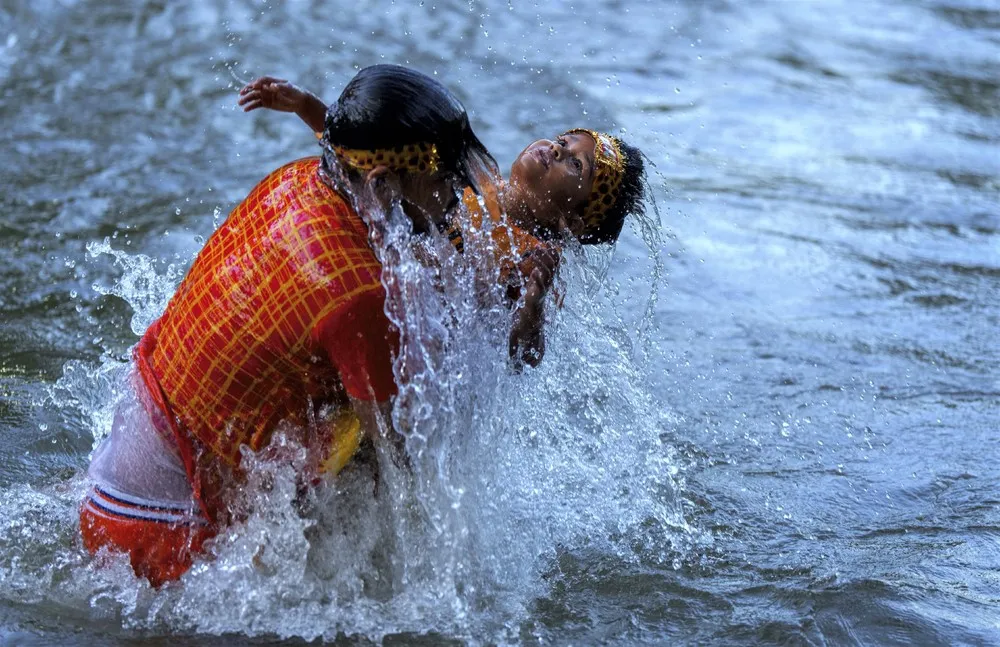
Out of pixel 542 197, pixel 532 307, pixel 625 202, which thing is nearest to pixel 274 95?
pixel 542 197

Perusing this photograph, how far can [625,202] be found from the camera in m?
3.76

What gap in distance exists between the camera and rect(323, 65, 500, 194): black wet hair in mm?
2709

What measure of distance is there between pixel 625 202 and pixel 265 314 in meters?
1.36

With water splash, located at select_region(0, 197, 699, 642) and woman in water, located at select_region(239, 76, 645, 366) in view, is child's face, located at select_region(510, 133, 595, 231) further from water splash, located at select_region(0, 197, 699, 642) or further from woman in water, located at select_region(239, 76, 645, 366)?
water splash, located at select_region(0, 197, 699, 642)

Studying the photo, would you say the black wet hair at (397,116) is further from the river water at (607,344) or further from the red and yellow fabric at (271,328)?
the river water at (607,344)

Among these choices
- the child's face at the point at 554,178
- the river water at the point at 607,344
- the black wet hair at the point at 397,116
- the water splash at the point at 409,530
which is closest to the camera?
the black wet hair at the point at 397,116

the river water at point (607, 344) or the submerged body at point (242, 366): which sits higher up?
the submerged body at point (242, 366)

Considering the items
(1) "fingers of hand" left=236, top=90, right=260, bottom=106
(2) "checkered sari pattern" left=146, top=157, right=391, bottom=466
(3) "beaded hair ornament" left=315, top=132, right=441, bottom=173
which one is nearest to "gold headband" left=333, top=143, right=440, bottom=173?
(3) "beaded hair ornament" left=315, top=132, right=441, bottom=173

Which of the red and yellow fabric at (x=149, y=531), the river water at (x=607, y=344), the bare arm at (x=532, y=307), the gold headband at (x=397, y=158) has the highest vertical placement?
the gold headband at (x=397, y=158)

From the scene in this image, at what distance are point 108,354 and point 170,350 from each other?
1957mm

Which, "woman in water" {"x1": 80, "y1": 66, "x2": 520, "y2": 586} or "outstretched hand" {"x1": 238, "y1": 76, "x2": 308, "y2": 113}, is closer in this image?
"woman in water" {"x1": 80, "y1": 66, "x2": 520, "y2": 586}

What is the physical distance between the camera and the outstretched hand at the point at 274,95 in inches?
136

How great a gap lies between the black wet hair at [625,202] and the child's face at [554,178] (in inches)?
4.5

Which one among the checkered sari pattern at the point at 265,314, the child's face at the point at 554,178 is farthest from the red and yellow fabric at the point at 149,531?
the child's face at the point at 554,178
